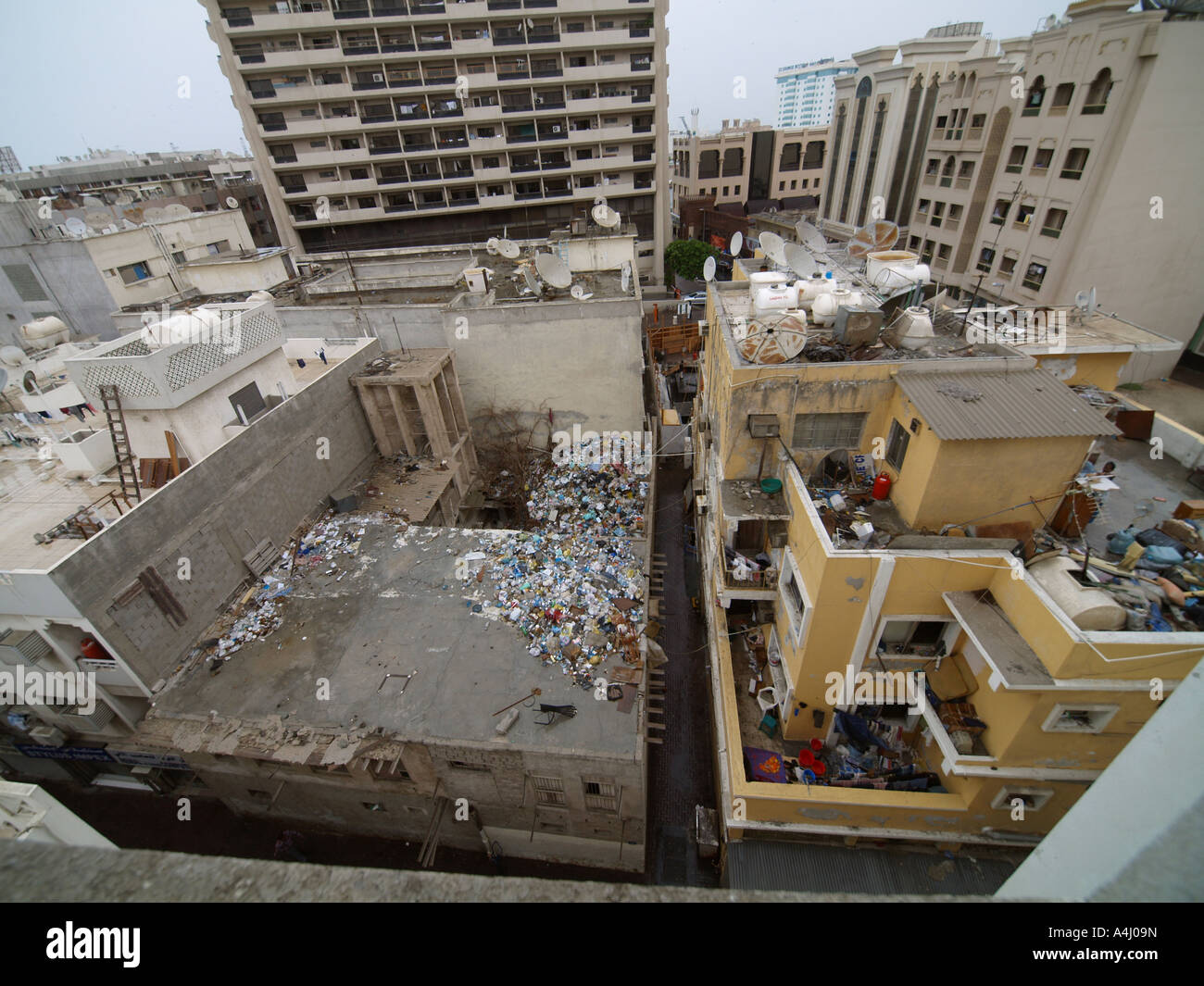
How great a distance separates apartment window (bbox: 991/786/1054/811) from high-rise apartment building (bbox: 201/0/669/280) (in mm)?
39539

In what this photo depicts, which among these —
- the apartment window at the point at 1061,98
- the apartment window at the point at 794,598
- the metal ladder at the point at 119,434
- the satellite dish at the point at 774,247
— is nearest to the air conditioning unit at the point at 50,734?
the metal ladder at the point at 119,434

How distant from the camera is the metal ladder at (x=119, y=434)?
11.3m

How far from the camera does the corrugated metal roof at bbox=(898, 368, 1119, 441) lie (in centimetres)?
795

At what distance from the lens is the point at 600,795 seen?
10273mm

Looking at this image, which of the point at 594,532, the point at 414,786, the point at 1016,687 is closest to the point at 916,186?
the point at 594,532

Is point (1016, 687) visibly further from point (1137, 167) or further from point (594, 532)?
point (1137, 167)

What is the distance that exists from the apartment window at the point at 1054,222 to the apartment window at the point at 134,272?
139 ft

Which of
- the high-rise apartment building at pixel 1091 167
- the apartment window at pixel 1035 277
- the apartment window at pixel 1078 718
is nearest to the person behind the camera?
the apartment window at pixel 1078 718

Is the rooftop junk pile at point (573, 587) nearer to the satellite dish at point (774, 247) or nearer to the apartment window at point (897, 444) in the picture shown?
the apartment window at point (897, 444)

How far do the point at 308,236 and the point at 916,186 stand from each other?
3993 cm

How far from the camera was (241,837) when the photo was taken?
1235cm

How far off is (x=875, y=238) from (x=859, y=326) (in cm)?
794

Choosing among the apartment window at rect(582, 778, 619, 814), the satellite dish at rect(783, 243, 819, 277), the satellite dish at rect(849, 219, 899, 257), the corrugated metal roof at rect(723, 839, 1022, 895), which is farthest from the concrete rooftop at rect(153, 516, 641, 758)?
the satellite dish at rect(849, 219, 899, 257)

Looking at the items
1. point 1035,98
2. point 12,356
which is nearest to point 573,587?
point 12,356
